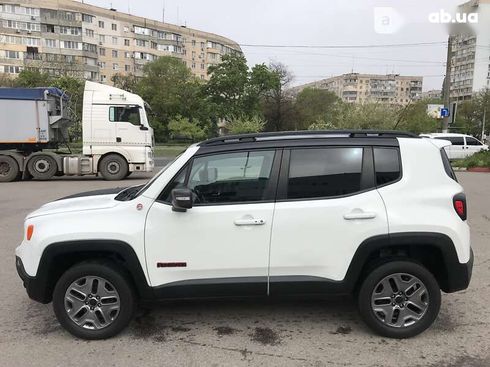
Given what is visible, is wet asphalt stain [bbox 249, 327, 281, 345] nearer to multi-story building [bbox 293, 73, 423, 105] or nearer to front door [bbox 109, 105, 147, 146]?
front door [bbox 109, 105, 147, 146]

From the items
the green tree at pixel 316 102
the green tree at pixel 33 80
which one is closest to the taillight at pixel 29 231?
the green tree at pixel 33 80

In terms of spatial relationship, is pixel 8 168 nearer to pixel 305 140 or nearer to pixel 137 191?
pixel 137 191

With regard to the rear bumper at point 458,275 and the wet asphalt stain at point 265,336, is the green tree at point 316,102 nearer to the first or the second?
the rear bumper at point 458,275

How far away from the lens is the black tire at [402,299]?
376cm

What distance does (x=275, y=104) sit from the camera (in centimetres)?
6191

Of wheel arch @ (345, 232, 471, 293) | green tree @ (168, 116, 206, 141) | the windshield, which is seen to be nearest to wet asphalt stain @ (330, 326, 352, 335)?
wheel arch @ (345, 232, 471, 293)

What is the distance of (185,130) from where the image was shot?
166 feet

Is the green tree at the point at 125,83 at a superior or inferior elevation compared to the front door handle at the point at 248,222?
superior

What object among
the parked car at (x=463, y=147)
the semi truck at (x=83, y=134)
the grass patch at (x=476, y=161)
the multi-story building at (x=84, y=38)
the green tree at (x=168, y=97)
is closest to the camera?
the semi truck at (x=83, y=134)

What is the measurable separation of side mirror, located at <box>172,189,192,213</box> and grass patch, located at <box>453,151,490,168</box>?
21.7 metres

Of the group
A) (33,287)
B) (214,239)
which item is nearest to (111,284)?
(33,287)

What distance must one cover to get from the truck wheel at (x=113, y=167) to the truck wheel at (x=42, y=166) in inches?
68.4

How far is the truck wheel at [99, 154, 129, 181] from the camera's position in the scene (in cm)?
1673

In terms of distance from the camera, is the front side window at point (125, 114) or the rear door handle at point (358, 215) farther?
the front side window at point (125, 114)
